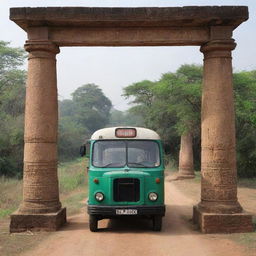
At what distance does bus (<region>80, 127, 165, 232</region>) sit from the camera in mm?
9477

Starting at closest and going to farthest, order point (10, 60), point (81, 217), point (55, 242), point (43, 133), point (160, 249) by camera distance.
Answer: point (160, 249), point (55, 242), point (43, 133), point (81, 217), point (10, 60)

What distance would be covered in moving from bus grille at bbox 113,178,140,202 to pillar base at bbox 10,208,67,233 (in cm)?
165

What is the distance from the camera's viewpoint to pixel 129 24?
10.2 m

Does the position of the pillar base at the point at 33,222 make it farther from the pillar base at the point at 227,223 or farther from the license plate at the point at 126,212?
the pillar base at the point at 227,223

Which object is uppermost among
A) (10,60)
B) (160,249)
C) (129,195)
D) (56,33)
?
(10,60)

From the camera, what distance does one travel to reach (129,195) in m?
9.56

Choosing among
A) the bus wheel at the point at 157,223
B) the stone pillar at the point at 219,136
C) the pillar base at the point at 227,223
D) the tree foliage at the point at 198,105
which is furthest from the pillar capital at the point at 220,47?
the tree foliage at the point at 198,105

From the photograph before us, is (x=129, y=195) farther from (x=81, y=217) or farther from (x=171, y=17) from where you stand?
(x=171, y=17)

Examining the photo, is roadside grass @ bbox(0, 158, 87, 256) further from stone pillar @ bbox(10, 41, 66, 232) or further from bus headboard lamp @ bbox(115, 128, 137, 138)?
bus headboard lamp @ bbox(115, 128, 137, 138)

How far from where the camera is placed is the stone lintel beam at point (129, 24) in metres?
9.77

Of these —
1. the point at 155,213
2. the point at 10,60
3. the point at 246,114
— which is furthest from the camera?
Answer: the point at 10,60

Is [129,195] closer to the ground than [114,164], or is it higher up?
closer to the ground

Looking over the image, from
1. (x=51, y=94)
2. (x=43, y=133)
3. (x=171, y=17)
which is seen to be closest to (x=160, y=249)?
(x=43, y=133)

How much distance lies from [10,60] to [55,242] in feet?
114
